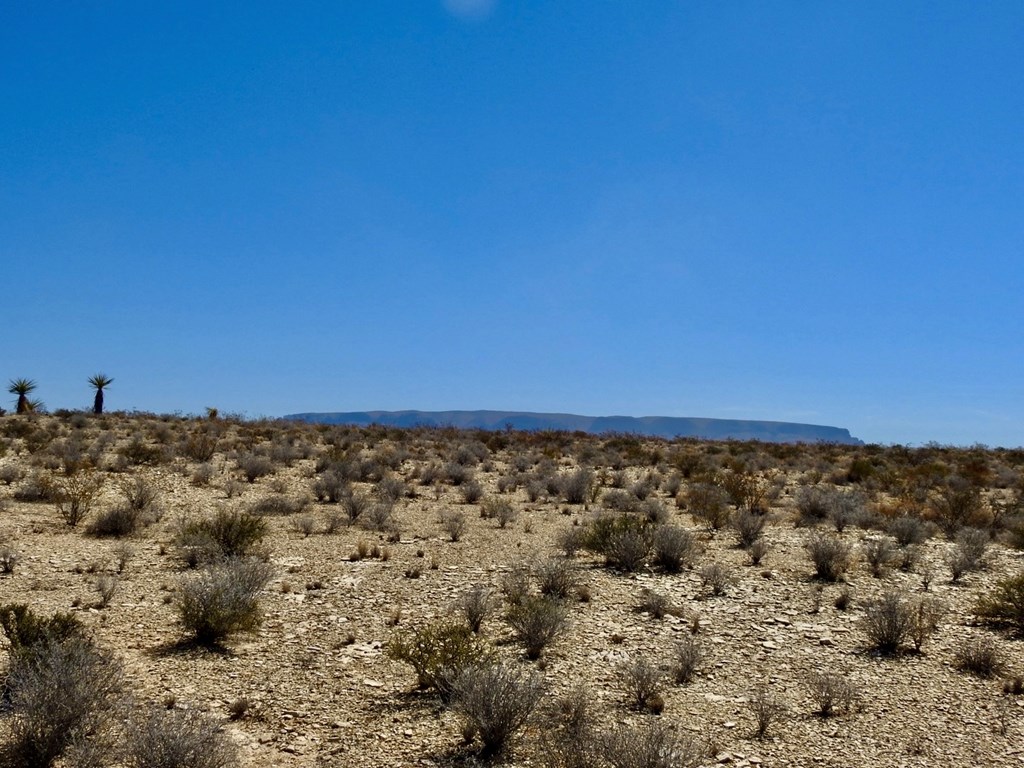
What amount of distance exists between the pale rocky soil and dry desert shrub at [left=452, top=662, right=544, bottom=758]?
0.20m

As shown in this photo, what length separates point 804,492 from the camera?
21203 mm

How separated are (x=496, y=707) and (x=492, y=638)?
2.77 meters

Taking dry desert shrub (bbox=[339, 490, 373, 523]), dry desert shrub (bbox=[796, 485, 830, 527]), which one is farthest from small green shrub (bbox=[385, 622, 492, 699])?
dry desert shrub (bbox=[796, 485, 830, 527])

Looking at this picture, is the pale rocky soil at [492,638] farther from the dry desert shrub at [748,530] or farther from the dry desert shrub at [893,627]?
the dry desert shrub at [748,530]

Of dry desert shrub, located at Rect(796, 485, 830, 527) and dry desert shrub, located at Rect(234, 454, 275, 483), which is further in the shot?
dry desert shrub, located at Rect(234, 454, 275, 483)

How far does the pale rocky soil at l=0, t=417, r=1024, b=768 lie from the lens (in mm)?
6570

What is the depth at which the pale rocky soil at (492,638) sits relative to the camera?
6.57m

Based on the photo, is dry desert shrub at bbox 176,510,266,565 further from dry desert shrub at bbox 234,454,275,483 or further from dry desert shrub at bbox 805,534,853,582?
dry desert shrub at bbox 805,534,853,582

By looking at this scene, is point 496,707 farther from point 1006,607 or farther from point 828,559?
point 828,559

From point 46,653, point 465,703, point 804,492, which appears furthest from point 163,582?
point 804,492

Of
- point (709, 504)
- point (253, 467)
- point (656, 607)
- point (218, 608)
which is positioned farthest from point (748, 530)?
point (253, 467)

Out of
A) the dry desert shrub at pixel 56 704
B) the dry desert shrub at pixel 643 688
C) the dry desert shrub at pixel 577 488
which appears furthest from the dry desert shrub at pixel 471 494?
the dry desert shrub at pixel 56 704

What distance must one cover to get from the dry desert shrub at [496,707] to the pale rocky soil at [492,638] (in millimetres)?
197

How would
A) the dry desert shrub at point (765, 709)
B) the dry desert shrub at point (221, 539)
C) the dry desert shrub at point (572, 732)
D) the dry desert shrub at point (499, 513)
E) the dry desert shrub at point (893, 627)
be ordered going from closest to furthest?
the dry desert shrub at point (572, 732), the dry desert shrub at point (765, 709), the dry desert shrub at point (893, 627), the dry desert shrub at point (221, 539), the dry desert shrub at point (499, 513)
